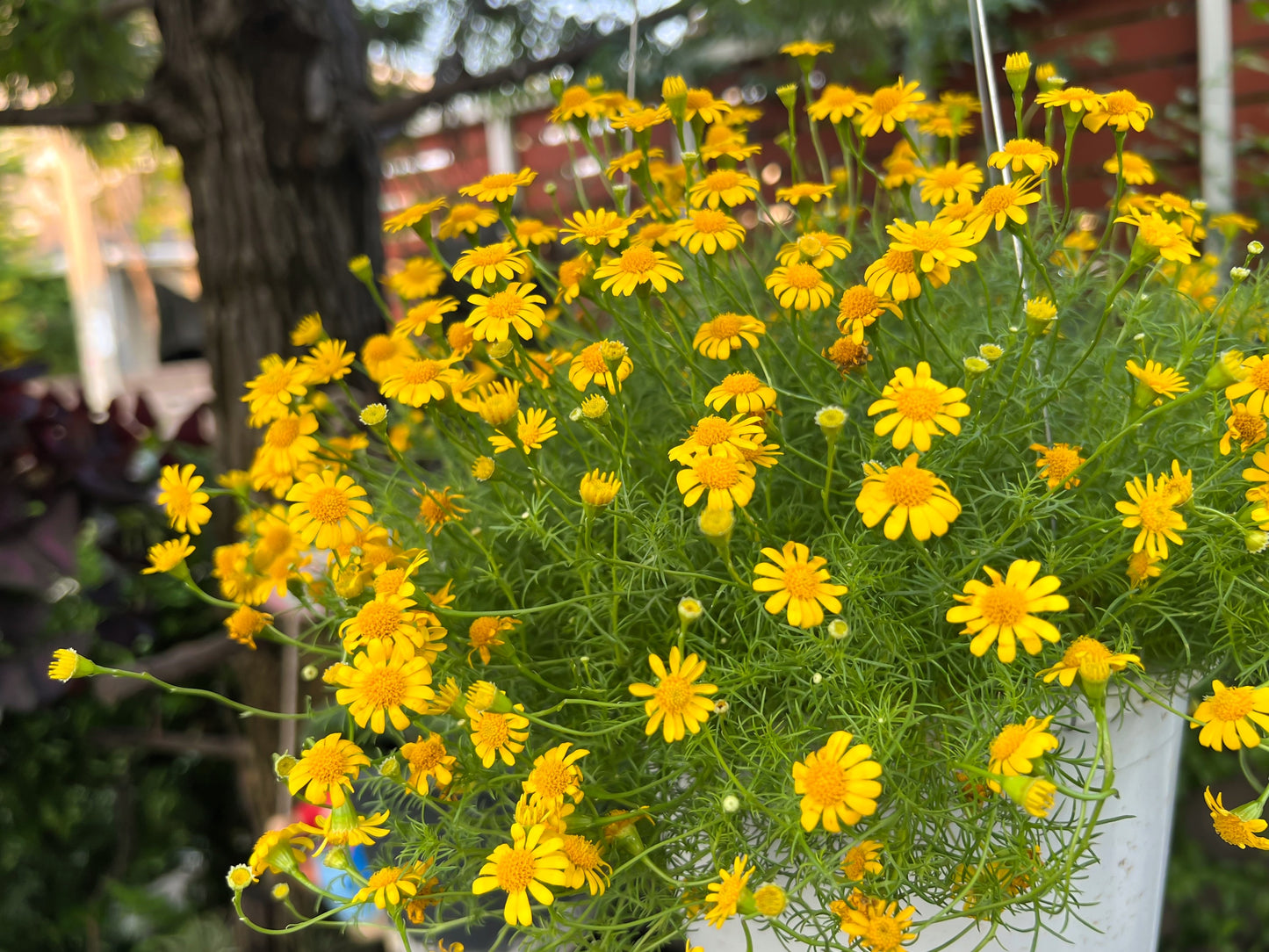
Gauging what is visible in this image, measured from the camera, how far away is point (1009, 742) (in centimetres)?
36

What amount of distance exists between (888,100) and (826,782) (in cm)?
40

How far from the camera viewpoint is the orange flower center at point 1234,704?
14.4 inches

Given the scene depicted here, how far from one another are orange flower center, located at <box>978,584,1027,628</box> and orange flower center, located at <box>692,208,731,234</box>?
9.0 inches

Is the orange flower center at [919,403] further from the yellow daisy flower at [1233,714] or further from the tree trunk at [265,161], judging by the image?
the tree trunk at [265,161]

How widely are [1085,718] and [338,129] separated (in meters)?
0.99

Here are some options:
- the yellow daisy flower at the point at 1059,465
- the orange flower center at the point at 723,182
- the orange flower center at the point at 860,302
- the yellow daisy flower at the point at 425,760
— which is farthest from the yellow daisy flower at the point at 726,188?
the yellow daisy flower at the point at 425,760

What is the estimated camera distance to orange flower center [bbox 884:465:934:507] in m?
0.36

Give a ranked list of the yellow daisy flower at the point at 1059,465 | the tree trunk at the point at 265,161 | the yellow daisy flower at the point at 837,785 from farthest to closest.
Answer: the tree trunk at the point at 265,161, the yellow daisy flower at the point at 1059,465, the yellow daisy flower at the point at 837,785

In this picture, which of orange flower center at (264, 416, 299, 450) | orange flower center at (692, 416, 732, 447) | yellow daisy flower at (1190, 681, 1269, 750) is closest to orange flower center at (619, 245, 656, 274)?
orange flower center at (692, 416, 732, 447)

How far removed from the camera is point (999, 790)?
14.5 inches

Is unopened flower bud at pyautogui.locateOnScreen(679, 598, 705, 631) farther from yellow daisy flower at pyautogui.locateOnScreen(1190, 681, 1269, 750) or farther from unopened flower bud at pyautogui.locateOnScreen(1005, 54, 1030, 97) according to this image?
unopened flower bud at pyautogui.locateOnScreen(1005, 54, 1030, 97)

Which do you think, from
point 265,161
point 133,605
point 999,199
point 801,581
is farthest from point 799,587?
point 133,605

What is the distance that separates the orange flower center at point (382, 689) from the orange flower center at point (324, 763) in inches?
1.7

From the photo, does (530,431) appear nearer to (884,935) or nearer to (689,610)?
(689,610)
